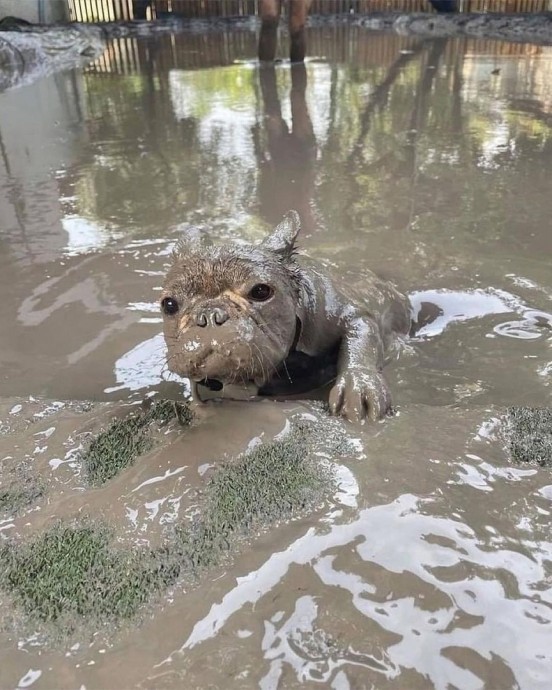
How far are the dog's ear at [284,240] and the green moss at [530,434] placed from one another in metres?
1.26

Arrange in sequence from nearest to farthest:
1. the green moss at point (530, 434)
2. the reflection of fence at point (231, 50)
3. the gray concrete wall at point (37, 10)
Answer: the green moss at point (530, 434), the reflection of fence at point (231, 50), the gray concrete wall at point (37, 10)

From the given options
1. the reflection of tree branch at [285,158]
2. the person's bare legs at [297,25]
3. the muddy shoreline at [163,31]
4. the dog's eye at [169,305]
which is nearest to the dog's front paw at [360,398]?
the dog's eye at [169,305]

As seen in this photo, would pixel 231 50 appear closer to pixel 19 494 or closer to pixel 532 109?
pixel 532 109

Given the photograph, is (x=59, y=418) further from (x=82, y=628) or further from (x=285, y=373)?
(x=82, y=628)

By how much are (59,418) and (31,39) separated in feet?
63.5

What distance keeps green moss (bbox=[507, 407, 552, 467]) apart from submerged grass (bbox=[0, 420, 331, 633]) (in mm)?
785

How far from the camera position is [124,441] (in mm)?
2729

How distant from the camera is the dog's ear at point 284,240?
3113mm

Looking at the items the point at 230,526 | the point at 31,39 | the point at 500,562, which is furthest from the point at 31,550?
the point at 31,39

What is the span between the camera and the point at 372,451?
2473 millimetres

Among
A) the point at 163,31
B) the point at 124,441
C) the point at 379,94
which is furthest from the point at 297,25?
the point at 163,31

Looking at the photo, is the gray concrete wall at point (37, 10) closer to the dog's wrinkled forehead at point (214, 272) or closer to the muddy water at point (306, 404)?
the muddy water at point (306, 404)

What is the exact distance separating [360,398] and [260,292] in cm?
63

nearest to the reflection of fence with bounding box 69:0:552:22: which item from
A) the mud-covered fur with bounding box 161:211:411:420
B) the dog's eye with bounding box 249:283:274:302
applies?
the mud-covered fur with bounding box 161:211:411:420
